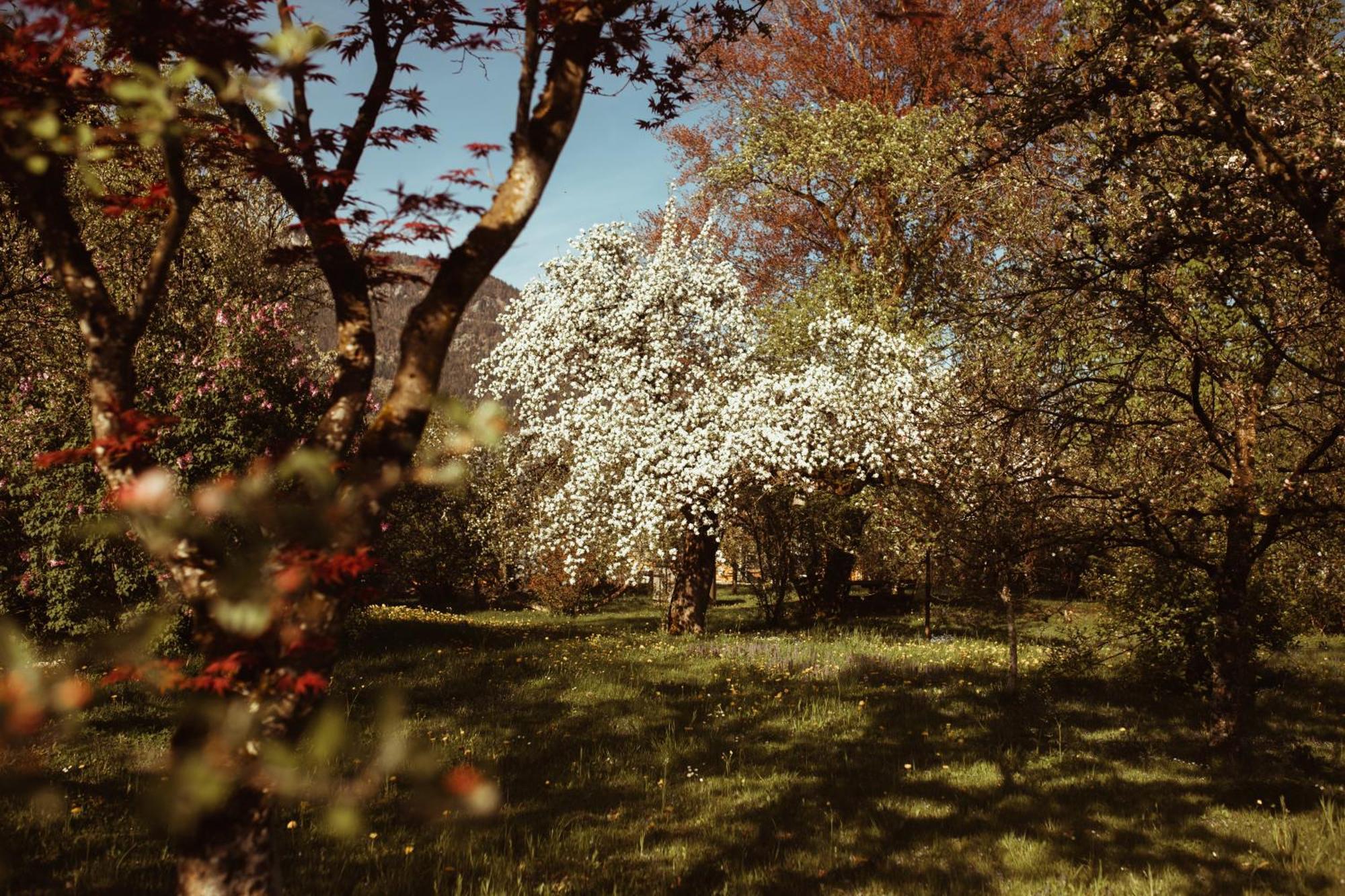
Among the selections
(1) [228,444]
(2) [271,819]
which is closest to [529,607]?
(1) [228,444]

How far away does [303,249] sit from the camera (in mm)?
4039

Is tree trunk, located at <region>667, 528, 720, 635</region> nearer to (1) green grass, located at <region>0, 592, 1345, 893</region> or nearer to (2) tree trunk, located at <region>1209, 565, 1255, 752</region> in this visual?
(1) green grass, located at <region>0, 592, 1345, 893</region>

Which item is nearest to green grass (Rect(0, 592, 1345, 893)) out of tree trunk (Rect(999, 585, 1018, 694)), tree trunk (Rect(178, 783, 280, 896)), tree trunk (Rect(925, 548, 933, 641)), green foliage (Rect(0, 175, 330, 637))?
tree trunk (Rect(999, 585, 1018, 694))

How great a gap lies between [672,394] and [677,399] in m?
0.53

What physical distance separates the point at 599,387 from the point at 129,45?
42.5 feet

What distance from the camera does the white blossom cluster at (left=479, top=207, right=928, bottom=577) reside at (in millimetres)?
15844

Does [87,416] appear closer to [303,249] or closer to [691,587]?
[303,249]

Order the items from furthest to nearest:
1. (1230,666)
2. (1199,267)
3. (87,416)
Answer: (87,416)
(1199,267)
(1230,666)

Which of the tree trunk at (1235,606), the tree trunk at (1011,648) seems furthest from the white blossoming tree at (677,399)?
the tree trunk at (1235,606)

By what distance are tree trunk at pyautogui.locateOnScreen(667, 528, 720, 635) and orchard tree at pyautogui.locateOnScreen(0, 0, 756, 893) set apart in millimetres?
13956

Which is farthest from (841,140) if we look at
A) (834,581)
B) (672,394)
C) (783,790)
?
(783,790)

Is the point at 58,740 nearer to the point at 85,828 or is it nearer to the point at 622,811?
the point at 85,828

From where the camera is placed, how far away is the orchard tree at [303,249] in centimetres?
319

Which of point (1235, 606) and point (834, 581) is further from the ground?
point (1235, 606)
